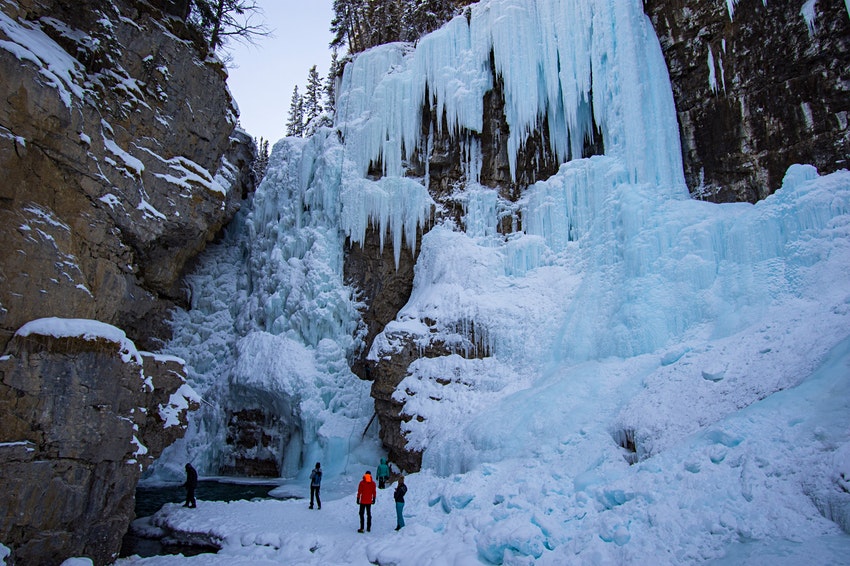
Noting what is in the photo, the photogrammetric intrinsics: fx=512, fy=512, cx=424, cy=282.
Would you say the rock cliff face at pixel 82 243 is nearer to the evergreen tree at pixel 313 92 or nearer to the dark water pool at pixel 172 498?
the dark water pool at pixel 172 498

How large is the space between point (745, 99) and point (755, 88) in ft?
1.17

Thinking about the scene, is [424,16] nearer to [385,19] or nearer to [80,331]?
[385,19]

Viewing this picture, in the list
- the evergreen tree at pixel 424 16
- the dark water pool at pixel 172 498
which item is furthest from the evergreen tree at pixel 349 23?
the dark water pool at pixel 172 498

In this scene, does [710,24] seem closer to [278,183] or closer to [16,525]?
[278,183]

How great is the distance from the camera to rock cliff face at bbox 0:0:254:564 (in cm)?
884

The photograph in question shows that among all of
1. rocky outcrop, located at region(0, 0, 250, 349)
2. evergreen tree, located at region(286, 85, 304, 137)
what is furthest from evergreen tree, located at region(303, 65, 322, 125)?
rocky outcrop, located at region(0, 0, 250, 349)

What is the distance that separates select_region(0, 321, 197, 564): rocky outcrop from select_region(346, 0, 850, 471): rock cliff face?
25.6ft

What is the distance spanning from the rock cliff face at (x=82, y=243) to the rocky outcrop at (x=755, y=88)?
15203mm

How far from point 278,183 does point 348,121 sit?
4.45 meters

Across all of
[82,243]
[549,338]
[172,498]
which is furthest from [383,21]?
[172,498]

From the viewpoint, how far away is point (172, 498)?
51.9 feet

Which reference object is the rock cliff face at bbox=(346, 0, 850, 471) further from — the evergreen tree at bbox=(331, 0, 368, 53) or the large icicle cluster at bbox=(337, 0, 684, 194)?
the evergreen tree at bbox=(331, 0, 368, 53)

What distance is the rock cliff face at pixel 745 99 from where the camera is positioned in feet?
44.0

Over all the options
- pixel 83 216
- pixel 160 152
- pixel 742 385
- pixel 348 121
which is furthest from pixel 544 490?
pixel 348 121
